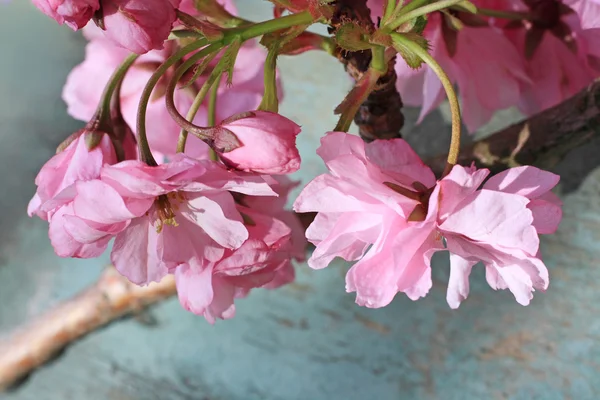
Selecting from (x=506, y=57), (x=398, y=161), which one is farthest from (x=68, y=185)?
(x=506, y=57)

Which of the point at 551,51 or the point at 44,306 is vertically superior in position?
the point at 551,51

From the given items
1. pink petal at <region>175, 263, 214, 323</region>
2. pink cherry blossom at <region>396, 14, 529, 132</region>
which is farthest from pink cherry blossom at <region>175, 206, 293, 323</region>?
pink cherry blossom at <region>396, 14, 529, 132</region>

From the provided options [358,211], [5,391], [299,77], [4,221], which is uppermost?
[358,211]

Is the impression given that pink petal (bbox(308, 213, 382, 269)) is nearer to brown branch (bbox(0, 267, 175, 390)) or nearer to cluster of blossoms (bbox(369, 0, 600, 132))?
cluster of blossoms (bbox(369, 0, 600, 132))

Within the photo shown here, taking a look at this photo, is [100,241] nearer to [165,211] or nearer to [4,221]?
[165,211]

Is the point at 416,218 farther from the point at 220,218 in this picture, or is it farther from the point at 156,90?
the point at 156,90

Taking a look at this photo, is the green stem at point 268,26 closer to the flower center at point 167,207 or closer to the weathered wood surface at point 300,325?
the flower center at point 167,207

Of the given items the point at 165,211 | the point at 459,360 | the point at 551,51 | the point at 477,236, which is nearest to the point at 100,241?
the point at 165,211
